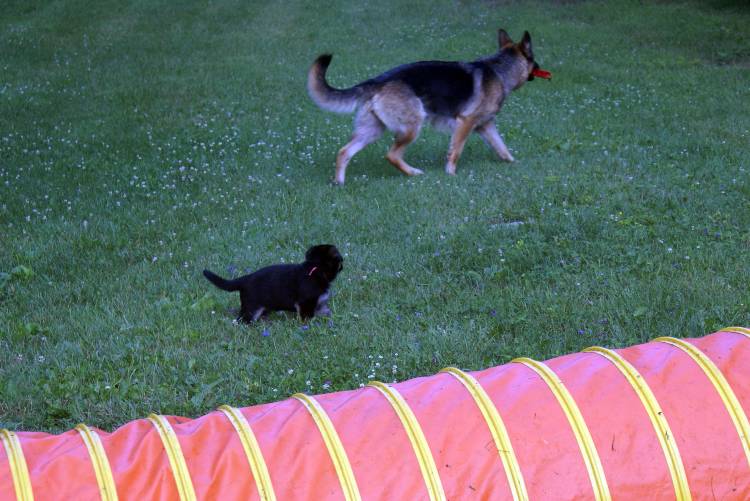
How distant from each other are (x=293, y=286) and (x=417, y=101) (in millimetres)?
4550

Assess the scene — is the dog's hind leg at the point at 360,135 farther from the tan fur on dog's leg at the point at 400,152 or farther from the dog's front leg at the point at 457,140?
the dog's front leg at the point at 457,140

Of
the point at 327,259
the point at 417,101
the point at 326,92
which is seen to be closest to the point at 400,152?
the point at 417,101

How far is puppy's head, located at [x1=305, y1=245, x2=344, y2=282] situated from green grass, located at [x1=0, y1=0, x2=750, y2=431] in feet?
1.08

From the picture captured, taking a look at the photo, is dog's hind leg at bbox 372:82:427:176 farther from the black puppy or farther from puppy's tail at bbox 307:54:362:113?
the black puppy

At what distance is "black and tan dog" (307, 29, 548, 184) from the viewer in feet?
32.3

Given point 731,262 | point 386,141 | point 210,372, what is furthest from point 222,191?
point 731,262

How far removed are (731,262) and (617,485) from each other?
3.42 meters

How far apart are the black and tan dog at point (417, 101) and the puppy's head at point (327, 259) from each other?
3751 mm

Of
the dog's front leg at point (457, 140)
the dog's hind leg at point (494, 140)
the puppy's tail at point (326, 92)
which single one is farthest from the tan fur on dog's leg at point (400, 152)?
the dog's hind leg at point (494, 140)

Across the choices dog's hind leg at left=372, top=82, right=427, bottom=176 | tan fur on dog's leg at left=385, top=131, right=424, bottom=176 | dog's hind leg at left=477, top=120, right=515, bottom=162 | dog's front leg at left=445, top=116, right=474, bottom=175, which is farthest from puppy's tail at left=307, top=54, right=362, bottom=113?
dog's hind leg at left=477, top=120, right=515, bottom=162

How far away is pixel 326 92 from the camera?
9.80 meters

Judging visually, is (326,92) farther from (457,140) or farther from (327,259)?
(327,259)

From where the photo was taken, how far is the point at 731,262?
656 cm

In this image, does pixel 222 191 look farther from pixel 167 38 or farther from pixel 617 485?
pixel 167 38
